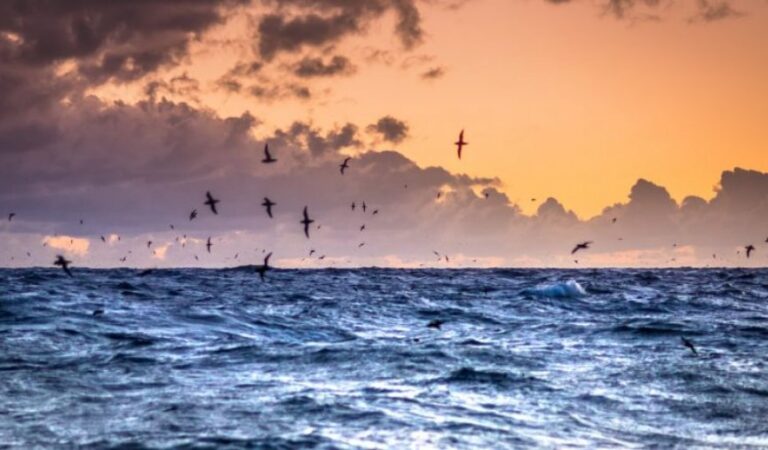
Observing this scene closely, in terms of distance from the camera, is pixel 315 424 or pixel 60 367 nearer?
pixel 315 424

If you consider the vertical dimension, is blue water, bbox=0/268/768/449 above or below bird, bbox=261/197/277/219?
below

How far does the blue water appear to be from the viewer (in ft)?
51.5

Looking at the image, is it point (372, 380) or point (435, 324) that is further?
point (435, 324)

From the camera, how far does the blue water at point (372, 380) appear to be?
15.7 m

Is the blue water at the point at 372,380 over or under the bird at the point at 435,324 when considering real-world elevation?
under

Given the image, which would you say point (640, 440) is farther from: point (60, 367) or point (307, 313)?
point (307, 313)

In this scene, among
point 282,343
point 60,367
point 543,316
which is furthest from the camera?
point 543,316

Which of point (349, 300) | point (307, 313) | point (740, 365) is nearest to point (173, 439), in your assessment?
point (740, 365)

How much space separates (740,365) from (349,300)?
98.7 feet

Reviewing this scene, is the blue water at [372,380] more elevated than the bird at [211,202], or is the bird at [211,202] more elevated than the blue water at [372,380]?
the bird at [211,202]

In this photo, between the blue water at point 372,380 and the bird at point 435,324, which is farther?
the bird at point 435,324

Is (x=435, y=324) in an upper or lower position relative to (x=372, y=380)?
upper

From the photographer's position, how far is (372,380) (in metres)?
20.9

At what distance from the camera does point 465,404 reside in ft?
59.7
